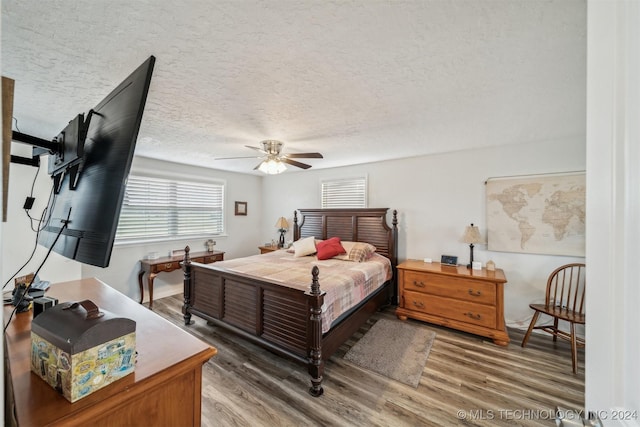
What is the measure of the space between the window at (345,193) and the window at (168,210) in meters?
2.15

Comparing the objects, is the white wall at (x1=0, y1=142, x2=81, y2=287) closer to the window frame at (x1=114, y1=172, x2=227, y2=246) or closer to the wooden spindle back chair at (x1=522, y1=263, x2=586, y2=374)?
the window frame at (x1=114, y1=172, x2=227, y2=246)

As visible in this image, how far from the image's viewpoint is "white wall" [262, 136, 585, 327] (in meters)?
2.90

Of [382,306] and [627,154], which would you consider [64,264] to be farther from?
[627,154]

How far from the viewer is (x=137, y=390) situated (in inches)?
32.4

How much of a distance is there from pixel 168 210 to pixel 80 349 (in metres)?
3.91

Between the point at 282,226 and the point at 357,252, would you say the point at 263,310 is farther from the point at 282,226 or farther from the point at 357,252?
the point at 282,226

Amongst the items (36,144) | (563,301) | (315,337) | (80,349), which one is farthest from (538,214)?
(36,144)

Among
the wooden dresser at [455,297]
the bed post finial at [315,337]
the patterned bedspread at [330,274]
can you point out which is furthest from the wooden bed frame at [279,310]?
the wooden dresser at [455,297]

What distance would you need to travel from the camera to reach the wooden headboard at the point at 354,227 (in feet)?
12.6

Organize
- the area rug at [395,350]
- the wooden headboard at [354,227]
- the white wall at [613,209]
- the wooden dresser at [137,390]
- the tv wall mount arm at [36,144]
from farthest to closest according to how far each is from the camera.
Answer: the wooden headboard at [354,227] → the area rug at [395,350] → the tv wall mount arm at [36,144] → the wooden dresser at [137,390] → the white wall at [613,209]

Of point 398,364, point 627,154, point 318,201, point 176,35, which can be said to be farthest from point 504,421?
point 318,201

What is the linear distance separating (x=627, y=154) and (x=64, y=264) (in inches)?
167

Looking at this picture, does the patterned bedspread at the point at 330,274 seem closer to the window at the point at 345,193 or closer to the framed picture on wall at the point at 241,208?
the window at the point at 345,193

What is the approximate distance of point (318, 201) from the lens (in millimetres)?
4797
